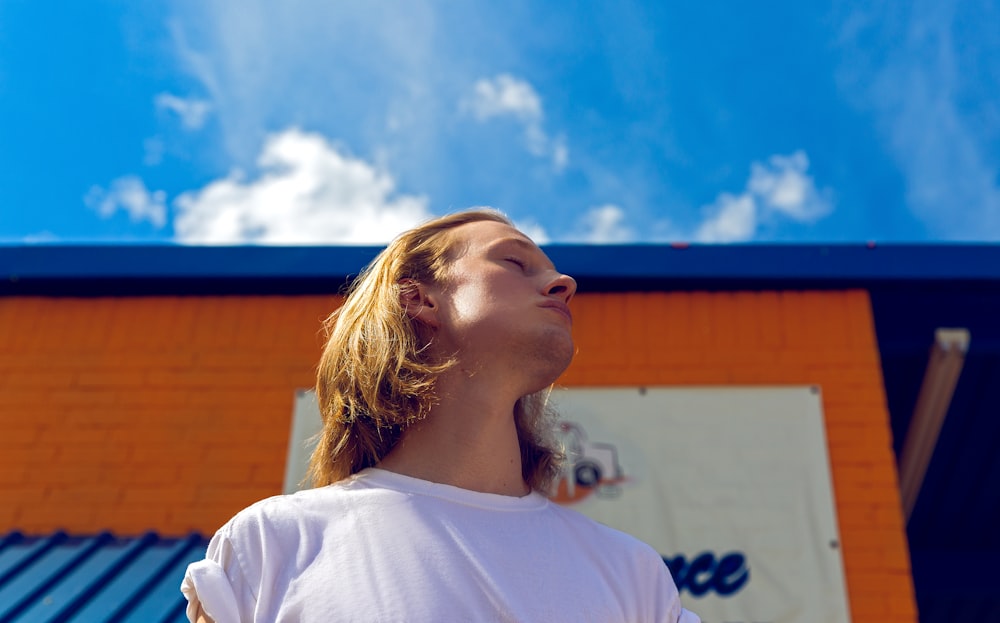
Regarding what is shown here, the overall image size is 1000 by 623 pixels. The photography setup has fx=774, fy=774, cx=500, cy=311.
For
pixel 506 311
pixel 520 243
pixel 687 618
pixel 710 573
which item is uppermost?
pixel 520 243

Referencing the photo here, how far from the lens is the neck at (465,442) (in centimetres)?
179

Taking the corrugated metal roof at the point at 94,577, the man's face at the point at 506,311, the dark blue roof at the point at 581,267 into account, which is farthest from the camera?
the dark blue roof at the point at 581,267

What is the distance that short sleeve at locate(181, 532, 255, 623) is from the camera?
4.70ft

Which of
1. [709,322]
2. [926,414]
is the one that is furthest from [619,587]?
[926,414]

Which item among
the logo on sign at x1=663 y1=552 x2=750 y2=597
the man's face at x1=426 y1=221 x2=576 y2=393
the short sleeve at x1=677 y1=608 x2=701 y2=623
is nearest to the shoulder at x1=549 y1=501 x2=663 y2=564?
the short sleeve at x1=677 y1=608 x2=701 y2=623

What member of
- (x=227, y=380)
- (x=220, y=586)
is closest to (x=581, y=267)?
(x=227, y=380)

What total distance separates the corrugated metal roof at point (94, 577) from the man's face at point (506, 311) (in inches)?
86.5

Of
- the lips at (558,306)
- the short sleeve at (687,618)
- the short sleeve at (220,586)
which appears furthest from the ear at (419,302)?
the short sleeve at (687,618)

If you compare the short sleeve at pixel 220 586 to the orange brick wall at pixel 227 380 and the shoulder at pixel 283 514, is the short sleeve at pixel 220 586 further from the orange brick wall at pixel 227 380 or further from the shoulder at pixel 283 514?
the orange brick wall at pixel 227 380

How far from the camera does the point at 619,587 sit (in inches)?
65.6

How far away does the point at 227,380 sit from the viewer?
173 inches

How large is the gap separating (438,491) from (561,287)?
636mm

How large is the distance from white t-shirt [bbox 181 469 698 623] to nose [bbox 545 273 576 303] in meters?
0.53

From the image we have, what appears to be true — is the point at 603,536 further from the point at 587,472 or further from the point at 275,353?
the point at 275,353
